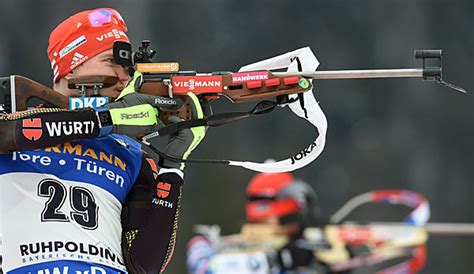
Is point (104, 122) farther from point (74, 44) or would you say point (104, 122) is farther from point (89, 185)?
point (74, 44)

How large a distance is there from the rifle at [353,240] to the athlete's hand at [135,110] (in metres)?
4.19

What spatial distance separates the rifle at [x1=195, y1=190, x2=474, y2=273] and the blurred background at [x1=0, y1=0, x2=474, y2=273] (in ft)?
4.58

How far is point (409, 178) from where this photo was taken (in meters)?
11.6

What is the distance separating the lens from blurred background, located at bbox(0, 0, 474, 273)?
994cm

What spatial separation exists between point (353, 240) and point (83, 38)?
501 cm

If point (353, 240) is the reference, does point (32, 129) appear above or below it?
above

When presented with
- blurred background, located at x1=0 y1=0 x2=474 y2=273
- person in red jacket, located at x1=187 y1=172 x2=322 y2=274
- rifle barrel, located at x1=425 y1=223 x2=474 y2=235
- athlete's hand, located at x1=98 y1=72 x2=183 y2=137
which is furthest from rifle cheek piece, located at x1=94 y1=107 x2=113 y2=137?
rifle barrel, located at x1=425 y1=223 x2=474 y2=235

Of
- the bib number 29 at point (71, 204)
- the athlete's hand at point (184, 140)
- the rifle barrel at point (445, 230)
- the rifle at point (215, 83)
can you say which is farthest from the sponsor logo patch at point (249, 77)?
the rifle barrel at point (445, 230)

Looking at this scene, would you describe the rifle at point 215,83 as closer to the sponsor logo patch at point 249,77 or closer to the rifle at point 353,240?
the sponsor logo patch at point 249,77

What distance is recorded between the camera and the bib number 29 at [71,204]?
317 centimetres

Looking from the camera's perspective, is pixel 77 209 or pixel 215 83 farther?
pixel 215 83

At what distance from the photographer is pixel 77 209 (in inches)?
126

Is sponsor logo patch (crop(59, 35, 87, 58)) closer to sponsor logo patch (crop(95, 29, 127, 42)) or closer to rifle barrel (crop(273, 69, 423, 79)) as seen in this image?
sponsor logo patch (crop(95, 29, 127, 42))

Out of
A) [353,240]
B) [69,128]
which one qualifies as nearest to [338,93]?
[353,240]
